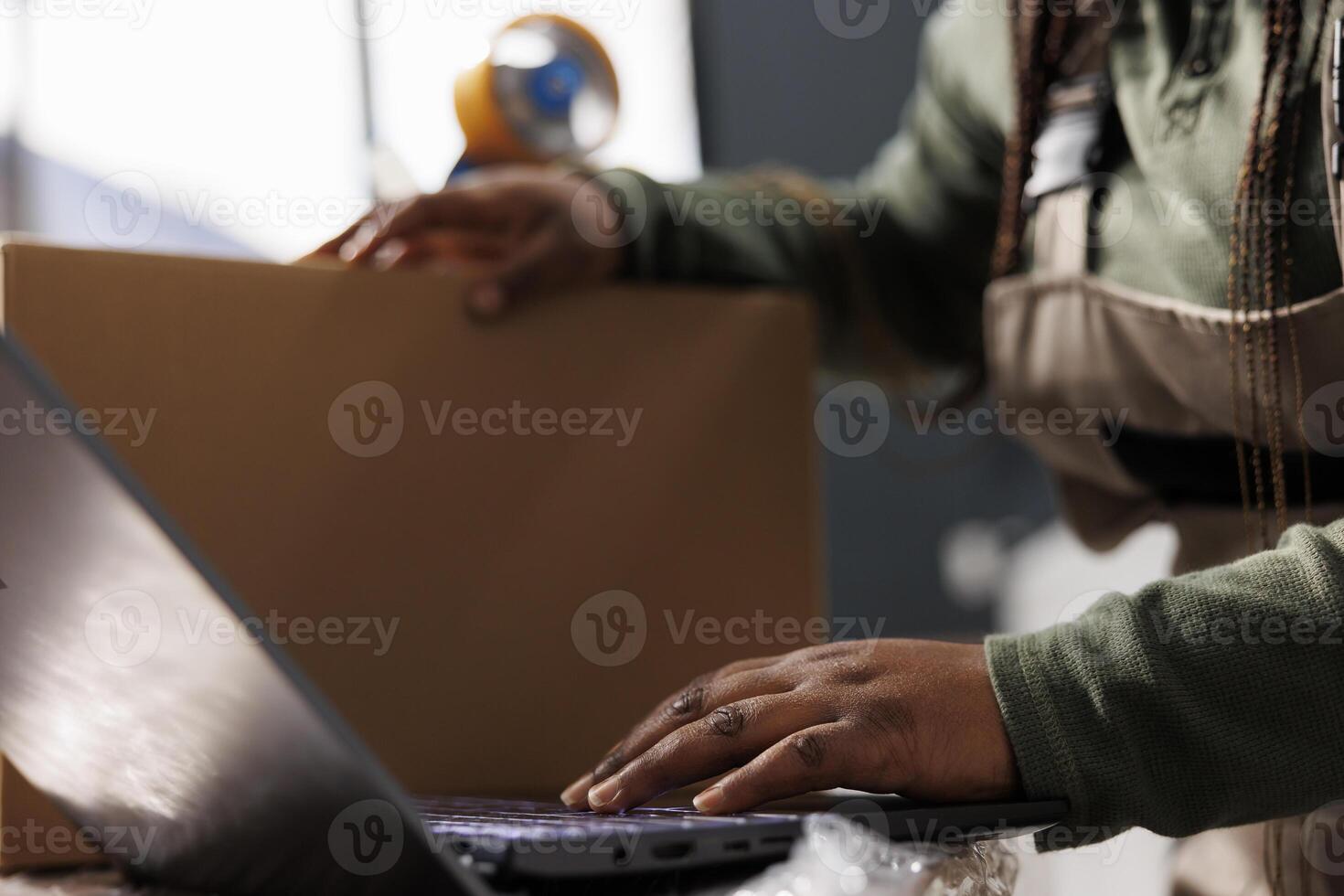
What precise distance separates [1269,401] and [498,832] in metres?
0.41

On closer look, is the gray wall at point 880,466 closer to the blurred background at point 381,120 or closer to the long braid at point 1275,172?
the blurred background at point 381,120

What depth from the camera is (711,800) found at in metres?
0.41

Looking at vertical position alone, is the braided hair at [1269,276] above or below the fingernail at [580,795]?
above

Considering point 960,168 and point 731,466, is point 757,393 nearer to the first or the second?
point 731,466

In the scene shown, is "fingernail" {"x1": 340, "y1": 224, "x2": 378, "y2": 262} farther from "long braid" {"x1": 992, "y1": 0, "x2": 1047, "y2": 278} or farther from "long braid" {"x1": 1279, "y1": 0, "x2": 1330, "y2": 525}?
"long braid" {"x1": 1279, "y1": 0, "x2": 1330, "y2": 525}

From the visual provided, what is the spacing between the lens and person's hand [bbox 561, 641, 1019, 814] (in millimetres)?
412

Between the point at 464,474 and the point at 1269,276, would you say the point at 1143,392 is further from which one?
the point at 464,474

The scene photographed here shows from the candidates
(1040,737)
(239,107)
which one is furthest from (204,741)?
(239,107)

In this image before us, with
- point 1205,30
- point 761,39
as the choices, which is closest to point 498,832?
point 1205,30

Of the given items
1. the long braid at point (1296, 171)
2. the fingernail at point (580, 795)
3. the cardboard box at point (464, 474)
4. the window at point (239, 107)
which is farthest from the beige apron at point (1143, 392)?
the window at point (239, 107)

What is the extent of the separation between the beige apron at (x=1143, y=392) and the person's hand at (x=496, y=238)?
0.25 metres

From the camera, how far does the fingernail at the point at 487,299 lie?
0.67 metres

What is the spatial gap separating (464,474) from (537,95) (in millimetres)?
315

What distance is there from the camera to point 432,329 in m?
0.66
